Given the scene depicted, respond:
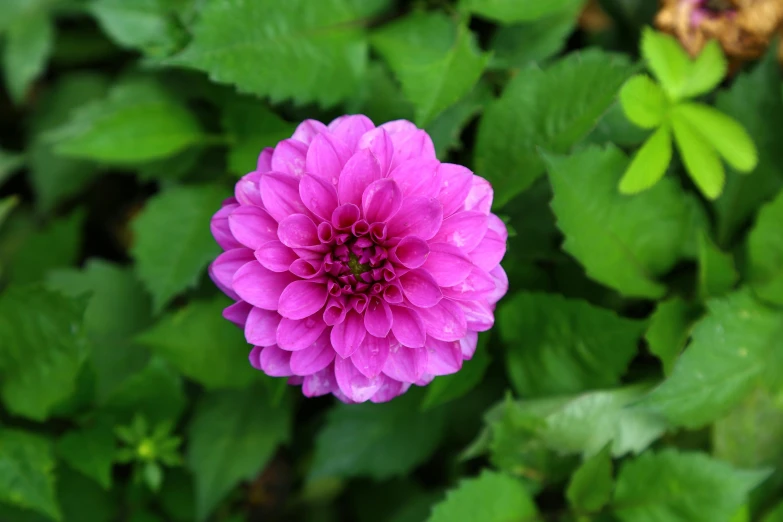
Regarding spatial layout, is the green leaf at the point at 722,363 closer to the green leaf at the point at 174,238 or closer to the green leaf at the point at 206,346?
the green leaf at the point at 206,346

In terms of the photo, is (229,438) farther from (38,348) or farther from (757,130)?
(757,130)

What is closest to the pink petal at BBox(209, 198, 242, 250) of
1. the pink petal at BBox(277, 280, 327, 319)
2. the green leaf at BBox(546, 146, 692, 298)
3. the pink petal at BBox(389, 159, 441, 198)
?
the pink petal at BBox(277, 280, 327, 319)

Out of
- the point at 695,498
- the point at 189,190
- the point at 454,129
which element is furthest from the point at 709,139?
the point at 189,190

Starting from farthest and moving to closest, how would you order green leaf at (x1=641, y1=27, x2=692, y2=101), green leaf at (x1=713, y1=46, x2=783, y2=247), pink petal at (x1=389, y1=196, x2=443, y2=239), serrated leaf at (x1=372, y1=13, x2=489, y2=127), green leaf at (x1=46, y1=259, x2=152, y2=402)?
green leaf at (x1=46, y1=259, x2=152, y2=402) < green leaf at (x1=713, y1=46, x2=783, y2=247) < green leaf at (x1=641, y1=27, x2=692, y2=101) < serrated leaf at (x1=372, y1=13, x2=489, y2=127) < pink petal at (x1=389, y1=196, x2=443, y2=239)

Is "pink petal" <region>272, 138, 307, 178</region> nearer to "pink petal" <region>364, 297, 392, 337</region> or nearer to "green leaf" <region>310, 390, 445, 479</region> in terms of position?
"pink petal" <region>364, 297, 392, 337</region>

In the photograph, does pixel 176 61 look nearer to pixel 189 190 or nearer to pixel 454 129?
pixel 189 190

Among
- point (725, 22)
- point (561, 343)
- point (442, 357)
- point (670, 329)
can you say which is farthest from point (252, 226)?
point (725, 22)
